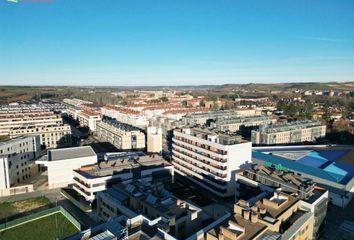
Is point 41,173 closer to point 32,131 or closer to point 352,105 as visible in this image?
point 32,131

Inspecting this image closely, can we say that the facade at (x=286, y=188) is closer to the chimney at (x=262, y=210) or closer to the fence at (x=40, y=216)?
the chimney at (x=262, y=210)

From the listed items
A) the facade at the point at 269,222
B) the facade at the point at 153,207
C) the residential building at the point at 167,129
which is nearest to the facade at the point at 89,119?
the residential building at the point at 167,129

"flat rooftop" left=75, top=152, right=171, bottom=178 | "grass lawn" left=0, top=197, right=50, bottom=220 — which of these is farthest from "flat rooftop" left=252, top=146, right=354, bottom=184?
"grass lawn" left=0, top=197, right=50, bottom=220

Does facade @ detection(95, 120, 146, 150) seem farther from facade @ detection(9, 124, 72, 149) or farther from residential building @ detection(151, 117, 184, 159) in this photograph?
facade @ detection(9, 124, 72, 149)

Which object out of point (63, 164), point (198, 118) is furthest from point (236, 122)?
point (63, 164)

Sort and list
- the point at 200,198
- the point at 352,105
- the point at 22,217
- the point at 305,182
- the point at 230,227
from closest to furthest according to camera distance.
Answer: the point at 230,227 → the point at 305,182 → the point at 22,217 → the point at 200,198 → the point at 352,105

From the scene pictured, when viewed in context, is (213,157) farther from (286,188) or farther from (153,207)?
(153,207)

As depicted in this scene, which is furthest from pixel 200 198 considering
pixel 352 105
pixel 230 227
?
pixel 352 105
